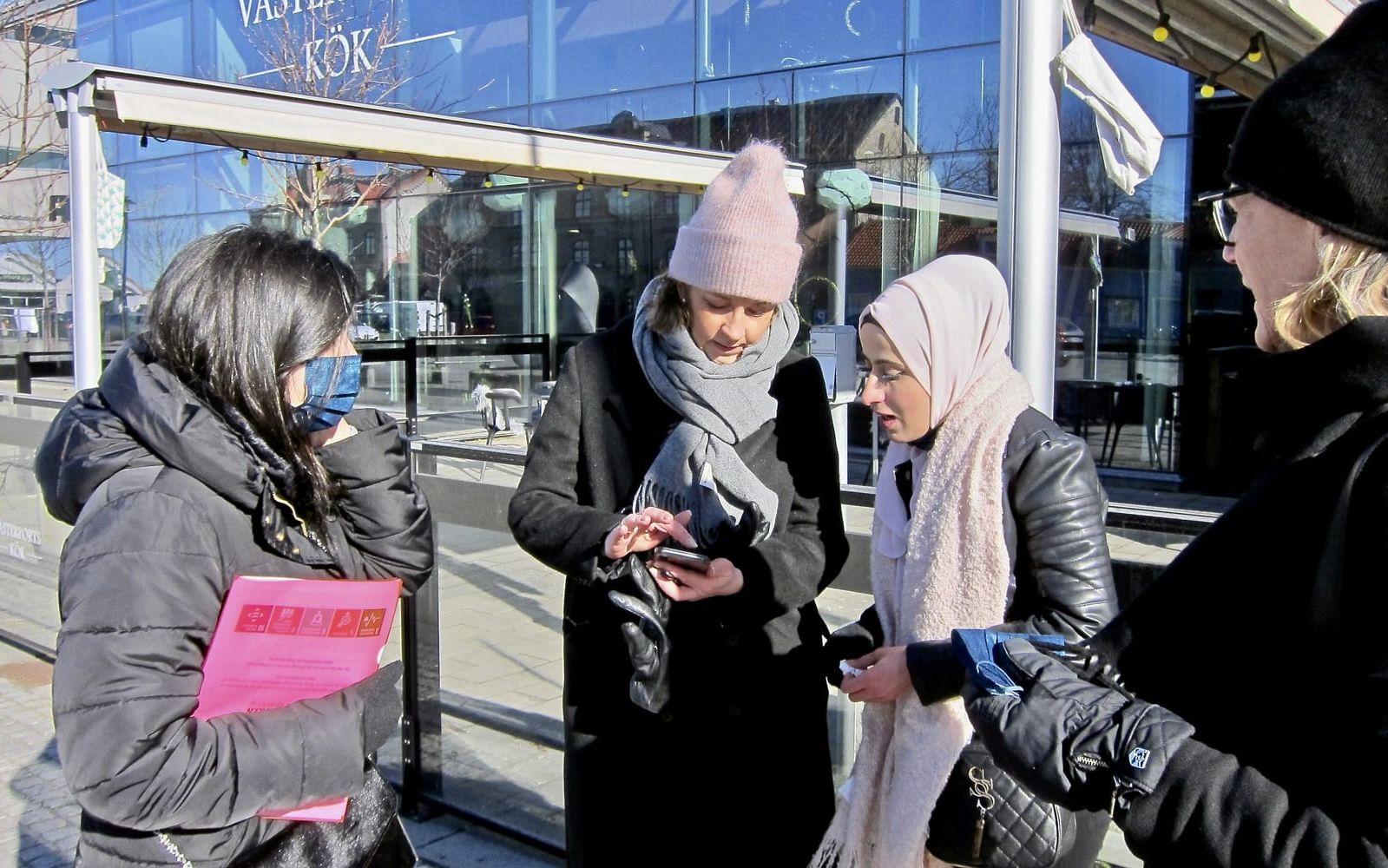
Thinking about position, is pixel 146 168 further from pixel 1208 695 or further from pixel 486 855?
pixel 1208 695

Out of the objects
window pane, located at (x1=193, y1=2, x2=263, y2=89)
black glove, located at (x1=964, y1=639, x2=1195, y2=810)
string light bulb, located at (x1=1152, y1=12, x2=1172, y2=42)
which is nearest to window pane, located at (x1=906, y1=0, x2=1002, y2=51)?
string light bulb, located at (x1=1152, y1=12, x2=1172, y2=42)

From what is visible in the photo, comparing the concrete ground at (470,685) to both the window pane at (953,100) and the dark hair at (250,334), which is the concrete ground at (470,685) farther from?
the window pane at (953,100)

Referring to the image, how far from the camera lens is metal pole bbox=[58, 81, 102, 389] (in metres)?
5.46

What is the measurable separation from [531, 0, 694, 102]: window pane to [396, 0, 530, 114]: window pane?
14.7 inches

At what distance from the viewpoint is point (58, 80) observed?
5.42 m

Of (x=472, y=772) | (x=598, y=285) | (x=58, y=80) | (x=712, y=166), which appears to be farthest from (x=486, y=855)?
(x=598, y=285)

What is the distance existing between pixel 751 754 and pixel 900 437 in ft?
2.46

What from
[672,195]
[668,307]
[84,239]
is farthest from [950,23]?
[668,307]

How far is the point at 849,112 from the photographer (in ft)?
41.5

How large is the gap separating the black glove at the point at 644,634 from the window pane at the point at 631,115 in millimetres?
12590

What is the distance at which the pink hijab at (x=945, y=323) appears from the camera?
2037 millimetres

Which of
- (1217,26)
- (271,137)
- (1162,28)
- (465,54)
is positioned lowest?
(271,137)

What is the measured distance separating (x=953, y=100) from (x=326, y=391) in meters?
11.1

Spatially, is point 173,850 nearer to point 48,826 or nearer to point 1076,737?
point 1076,737
